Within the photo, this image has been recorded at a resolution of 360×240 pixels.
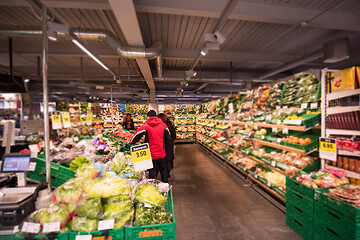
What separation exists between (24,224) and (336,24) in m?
6.33

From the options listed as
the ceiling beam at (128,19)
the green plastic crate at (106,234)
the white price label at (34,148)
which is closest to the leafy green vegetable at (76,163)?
the white price label at (34,148)

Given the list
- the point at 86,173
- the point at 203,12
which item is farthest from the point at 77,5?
the point at 86,173

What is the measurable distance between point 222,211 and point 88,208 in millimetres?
2953

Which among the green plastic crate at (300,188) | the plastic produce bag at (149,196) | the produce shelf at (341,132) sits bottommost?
the green plastic crate at (300,188)

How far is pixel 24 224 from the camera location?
1.23 m

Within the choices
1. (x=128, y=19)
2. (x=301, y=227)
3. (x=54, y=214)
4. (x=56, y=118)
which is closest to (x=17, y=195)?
(x=54, y=214)

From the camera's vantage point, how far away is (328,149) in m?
2.69

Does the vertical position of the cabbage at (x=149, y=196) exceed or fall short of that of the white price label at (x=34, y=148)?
it falls short

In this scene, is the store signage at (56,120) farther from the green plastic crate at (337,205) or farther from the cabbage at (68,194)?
the green plastic crate at (337,205)

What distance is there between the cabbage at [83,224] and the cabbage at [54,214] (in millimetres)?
79

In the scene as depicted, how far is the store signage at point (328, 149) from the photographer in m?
2.58

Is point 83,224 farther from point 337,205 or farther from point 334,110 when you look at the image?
point 334,110

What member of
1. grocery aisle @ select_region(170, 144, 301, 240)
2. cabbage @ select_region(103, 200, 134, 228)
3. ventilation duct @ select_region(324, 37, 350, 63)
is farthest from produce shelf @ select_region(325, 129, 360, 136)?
ventilation duct @ select_region(324, 37, 350, 63)

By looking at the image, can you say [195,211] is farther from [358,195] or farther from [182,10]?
[182,10]
